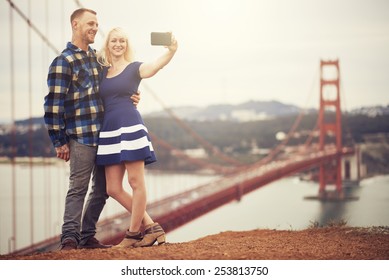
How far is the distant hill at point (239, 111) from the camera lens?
11698 mm

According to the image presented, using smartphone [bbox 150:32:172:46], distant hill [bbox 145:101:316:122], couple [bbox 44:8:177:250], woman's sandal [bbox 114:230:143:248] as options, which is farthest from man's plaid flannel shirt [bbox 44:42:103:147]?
distant hill [bbox 145:101:316:122]

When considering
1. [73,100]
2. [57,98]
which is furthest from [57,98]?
[73,100]

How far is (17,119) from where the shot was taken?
7797 millimetres

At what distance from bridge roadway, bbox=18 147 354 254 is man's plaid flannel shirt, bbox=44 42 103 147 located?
3777mm

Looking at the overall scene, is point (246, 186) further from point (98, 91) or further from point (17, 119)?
point (98, 91)

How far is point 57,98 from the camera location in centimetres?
342

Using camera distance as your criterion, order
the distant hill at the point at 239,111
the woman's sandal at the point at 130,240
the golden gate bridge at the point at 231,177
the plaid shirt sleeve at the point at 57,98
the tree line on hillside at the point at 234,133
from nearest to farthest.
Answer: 1. the plaid shirt sleeve at the point at 57,98
2. the woman's sandal at the point at 130,240
3. the golden gate bridge at the point at 231,177
4. the distant hill at the point at 239,111
5. the tree line on hillside at the point at 234,133

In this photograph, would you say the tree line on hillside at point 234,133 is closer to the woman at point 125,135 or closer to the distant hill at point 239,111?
the distant hill at point 239,111

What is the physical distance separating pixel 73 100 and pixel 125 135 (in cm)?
33

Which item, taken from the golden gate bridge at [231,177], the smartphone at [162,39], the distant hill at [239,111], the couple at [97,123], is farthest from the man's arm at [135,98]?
the distant hill at [239,111]
